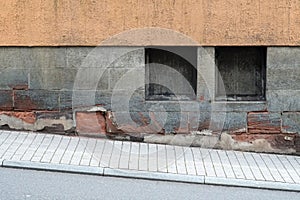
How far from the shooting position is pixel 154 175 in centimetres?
626

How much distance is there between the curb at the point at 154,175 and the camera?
20.4ft

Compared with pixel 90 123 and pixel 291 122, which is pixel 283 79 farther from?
pixel 90 123

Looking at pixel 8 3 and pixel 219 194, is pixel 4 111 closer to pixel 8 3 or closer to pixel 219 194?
pixel 8 3

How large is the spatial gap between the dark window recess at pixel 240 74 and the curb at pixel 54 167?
2.53 m

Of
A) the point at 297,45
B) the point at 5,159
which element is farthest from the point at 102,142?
the point at 297,45

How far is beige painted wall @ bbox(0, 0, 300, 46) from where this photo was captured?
7.48 meters

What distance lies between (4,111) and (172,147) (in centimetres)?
273

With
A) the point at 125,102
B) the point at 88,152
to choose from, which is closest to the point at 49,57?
the point at 125,102

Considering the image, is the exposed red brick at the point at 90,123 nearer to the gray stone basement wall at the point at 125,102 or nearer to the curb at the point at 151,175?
the gray stone basement wall at the point at 125,102

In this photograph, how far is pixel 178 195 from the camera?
18.6 feet

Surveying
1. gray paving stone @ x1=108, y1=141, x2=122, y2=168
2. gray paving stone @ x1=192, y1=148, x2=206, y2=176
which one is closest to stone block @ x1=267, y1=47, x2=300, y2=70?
gray paving stone @ x1=192, y1=148, x2=206, y2=176

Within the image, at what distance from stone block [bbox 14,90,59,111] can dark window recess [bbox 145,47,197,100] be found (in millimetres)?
1480

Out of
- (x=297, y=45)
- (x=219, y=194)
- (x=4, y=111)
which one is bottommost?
(x=219, y=194)

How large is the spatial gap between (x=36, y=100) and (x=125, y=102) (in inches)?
55.7
